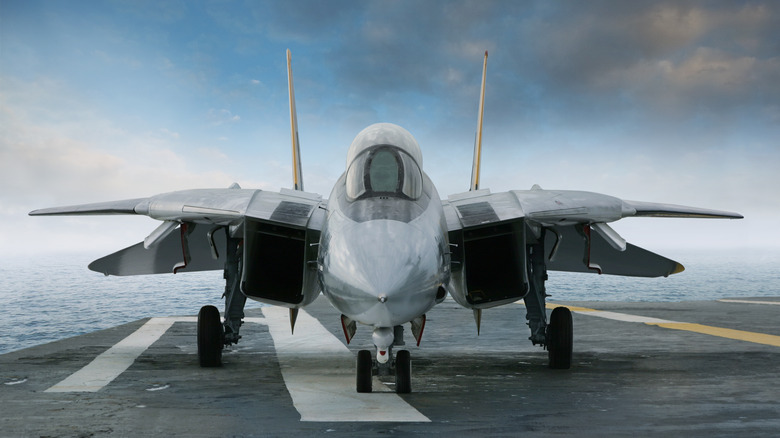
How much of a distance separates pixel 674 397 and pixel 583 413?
1300mm

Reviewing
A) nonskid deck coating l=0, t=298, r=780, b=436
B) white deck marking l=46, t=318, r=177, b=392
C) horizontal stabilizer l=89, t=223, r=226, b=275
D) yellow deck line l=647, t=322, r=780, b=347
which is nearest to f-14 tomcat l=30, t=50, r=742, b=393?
nonskid deck coating l=0, t=298, r=780, b=436

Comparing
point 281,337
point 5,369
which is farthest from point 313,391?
point 281,337

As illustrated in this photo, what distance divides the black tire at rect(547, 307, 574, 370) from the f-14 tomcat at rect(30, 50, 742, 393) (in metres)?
0.01

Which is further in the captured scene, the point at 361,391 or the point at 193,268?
the point at 193,268

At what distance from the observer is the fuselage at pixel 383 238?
524 cm

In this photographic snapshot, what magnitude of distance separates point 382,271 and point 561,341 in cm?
392

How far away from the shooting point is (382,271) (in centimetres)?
521

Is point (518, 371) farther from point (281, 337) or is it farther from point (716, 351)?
point (281, 337)

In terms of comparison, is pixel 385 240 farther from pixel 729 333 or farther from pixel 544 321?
pixel 729 333

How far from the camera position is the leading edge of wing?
8.57m

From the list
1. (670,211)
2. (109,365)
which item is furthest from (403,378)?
(670,211)

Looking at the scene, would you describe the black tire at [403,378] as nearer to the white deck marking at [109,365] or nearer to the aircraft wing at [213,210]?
the aircraft wing at [213,210]

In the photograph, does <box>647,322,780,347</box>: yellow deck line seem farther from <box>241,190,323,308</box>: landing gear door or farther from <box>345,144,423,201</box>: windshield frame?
<box>241,190,323,308</box>: landing gear door

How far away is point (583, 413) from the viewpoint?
550 centimetres
